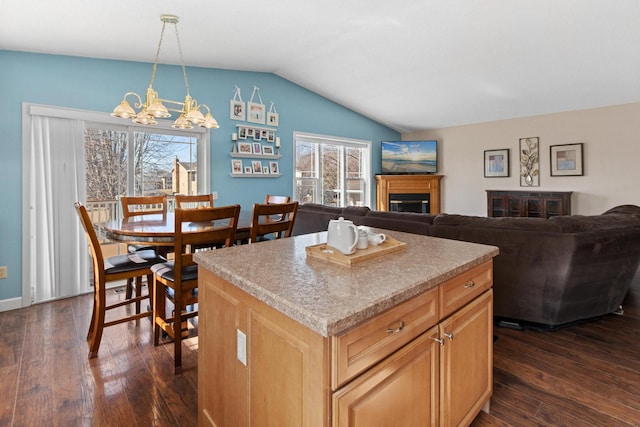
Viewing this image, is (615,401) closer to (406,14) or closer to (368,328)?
(368,328)

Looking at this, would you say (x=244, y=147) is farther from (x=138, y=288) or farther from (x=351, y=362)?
(x=351, y=362)

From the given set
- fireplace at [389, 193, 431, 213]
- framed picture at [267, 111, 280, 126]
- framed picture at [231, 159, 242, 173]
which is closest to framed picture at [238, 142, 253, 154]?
framed picture at [231, 159, 242, 173]

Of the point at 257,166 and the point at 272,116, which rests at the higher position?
the point at 272,116

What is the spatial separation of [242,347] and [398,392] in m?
0.51

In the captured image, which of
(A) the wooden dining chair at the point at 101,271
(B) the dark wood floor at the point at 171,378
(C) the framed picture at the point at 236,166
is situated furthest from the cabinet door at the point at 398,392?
(C) the framed picture at the point at 236,166

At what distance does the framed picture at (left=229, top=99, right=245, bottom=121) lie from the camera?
4570 millimetres

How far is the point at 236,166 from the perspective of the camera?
464 centimetres

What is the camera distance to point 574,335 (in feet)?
8.11

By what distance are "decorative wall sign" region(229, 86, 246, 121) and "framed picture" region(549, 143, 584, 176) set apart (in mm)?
5160

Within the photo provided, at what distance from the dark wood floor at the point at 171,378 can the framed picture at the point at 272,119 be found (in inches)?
131

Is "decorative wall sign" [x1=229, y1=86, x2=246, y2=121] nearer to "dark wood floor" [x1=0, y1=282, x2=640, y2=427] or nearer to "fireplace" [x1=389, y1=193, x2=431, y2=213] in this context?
"dark wood floor" [x1=0, y1=282, x2=640, y2=427]

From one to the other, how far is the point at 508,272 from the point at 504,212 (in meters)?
3.98

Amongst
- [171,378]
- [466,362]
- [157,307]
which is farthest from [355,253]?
[157,307]

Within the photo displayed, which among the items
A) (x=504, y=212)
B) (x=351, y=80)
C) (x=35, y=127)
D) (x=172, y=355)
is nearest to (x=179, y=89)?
(x=35, y=127)
